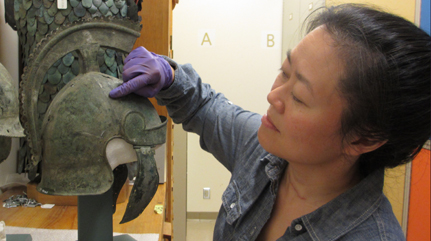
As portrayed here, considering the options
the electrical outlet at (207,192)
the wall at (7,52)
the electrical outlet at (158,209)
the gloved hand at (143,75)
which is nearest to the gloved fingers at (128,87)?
the gloved hand at (143,75)

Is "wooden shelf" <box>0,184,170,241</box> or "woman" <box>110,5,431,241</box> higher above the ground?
Answer: "woman" <box>110,5,431,241</box>

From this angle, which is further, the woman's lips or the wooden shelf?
the wooden shelf

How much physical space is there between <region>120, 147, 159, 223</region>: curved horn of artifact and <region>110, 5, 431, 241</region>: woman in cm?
17

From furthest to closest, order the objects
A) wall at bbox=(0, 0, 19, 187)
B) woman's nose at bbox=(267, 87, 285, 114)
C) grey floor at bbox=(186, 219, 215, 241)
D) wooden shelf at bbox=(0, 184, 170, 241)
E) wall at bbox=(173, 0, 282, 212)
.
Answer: grey floor at bbox=(186, 219, 215, 241) < wall at bbox=(173, 0, 282, 212) < wall at bbox=(0, 0, 19, 187) < wooden shelf at bbox=(0, 184, 170, 241) < woman's nose at bbox=(267, 87, 285, 114)

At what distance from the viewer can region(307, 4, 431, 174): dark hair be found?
0.61 meters

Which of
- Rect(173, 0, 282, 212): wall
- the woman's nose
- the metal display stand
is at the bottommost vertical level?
the metal display stand

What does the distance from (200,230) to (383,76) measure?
227cm

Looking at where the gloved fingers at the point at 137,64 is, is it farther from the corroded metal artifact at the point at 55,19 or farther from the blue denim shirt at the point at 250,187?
the corroded metal artifact at the point at 55,19

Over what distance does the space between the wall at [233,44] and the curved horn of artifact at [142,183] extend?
1.71m

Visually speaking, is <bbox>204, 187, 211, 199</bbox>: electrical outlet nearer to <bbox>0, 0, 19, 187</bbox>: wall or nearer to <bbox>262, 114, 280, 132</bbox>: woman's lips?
<bbox>0, 0, 19, 187</bbox>: wall

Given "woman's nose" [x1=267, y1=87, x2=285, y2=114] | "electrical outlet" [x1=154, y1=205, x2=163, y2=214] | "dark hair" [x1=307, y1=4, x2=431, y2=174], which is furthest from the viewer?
"electrical outlet" [x1=154, y1=205, x2=163, y2=214]

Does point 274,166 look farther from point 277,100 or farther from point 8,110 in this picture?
point 8,110

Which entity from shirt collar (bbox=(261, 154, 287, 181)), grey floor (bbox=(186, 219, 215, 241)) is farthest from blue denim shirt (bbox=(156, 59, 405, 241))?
grey floor (bbox=(186, 219, 215, 241))

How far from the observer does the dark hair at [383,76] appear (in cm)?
61
